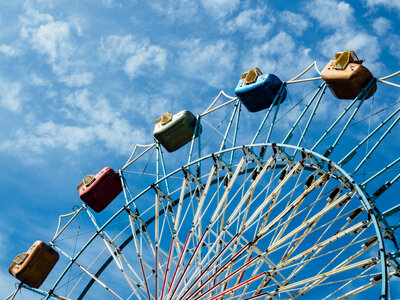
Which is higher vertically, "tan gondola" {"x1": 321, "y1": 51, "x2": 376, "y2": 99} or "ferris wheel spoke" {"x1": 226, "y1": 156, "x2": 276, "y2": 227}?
"tan gondola" {"x1": 321, "y1": 51, "x2": 376, "y2": 99}

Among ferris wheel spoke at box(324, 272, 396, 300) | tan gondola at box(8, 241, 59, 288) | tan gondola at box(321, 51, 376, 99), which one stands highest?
tan gondola at box(321, 51, 376, 99)

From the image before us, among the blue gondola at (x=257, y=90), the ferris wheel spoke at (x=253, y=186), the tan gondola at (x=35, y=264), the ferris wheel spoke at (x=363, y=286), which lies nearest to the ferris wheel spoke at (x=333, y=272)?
the ferris wheel spoke at (x=363, y=286)

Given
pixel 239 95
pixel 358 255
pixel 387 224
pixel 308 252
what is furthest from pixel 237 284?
pixel 239 95

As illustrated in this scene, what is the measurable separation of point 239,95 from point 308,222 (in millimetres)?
7739

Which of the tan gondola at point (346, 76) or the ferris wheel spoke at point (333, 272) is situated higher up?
the tan gondola at point (346, 76)

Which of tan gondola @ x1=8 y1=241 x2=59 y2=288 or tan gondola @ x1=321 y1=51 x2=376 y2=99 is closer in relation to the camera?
tan gondola @ x1=321 y1=51 x2=376 y2=99

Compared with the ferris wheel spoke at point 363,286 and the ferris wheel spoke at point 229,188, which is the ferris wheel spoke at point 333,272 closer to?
the ferris wheel spoke at point 363,286

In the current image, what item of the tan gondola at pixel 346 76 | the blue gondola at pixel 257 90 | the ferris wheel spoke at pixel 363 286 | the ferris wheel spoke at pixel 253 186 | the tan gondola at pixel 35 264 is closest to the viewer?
the ferris wheel spoke at pixel 363 286

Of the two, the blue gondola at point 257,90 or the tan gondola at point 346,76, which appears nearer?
the tan gondola at point 346,76

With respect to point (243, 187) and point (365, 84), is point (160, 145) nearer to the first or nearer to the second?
point (243, 187)

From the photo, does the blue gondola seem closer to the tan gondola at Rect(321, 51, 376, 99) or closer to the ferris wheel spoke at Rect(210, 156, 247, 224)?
the tan gondola at Rect(321, 51, 376, 99)

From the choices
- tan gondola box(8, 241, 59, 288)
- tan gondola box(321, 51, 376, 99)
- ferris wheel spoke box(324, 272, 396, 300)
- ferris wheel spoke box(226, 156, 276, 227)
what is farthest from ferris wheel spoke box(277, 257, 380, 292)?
tan gondola box(8, 241, 59, 288)

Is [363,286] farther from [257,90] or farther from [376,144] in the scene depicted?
[257,90]

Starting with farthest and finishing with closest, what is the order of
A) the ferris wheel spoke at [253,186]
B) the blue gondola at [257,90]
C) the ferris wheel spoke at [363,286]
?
the blue gondola at [257,90] < the ferris wheel spoke at [253,186] < the ferris wheel spoke at [363,286]
